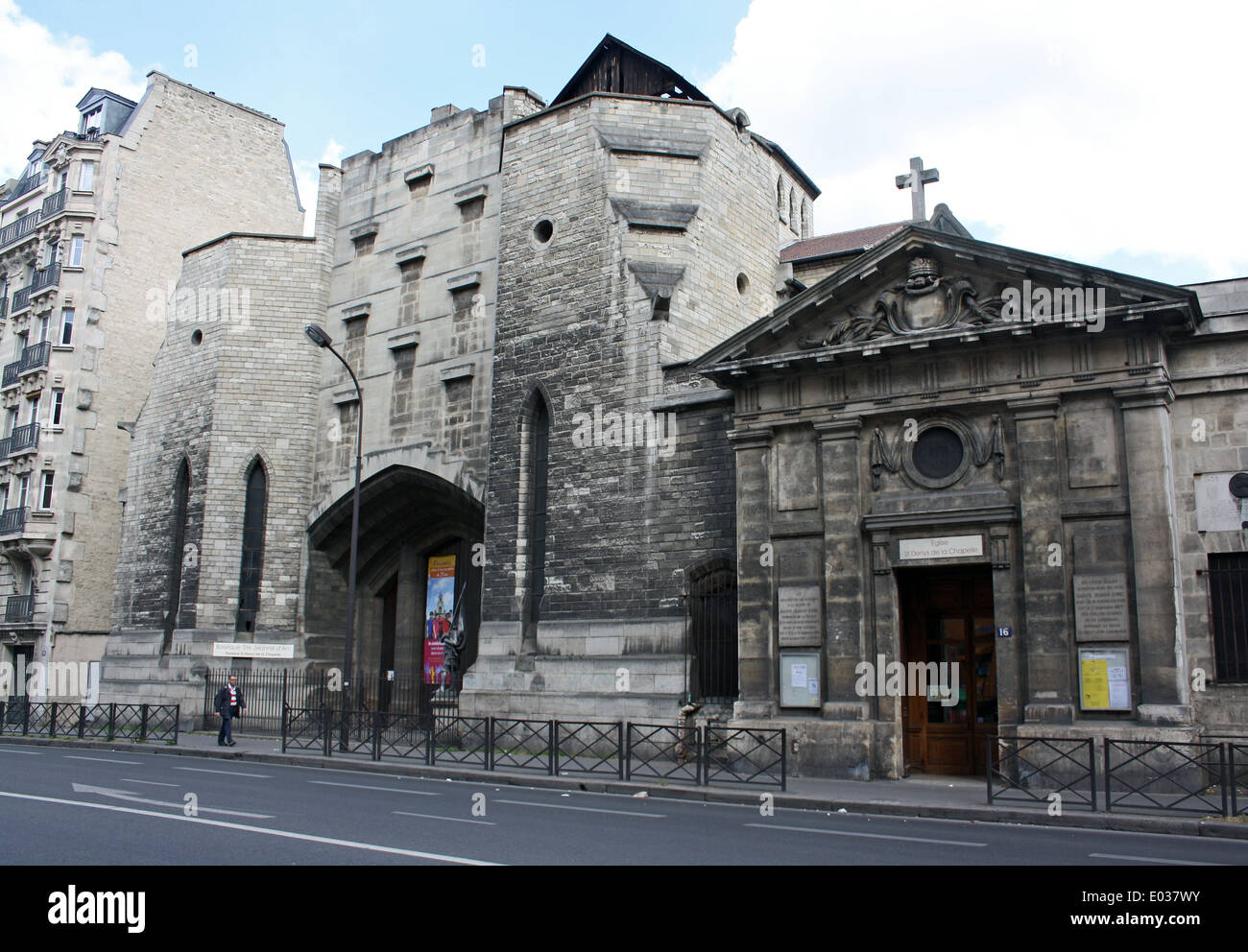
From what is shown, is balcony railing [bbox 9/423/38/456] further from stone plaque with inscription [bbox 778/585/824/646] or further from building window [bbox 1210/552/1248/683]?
building window [bbox 1210/552/1248/683]

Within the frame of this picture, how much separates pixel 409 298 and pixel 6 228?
21.8m

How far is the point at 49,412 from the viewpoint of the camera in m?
36.2

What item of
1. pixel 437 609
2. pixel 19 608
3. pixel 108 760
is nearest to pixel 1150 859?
pixel 108 760

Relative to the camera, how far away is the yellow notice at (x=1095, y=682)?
1526 cm

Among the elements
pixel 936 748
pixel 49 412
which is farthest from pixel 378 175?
pixel 936 748

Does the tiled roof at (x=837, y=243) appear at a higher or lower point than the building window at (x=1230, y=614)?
higher

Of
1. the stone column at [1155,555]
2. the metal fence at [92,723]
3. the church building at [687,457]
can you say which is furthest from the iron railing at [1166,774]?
the metal fence at [92,723]

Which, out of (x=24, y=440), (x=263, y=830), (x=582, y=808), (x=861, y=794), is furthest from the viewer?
(x=24, y=440)

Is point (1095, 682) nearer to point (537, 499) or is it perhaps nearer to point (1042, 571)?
point (1042, 571)

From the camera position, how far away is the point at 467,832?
978cm

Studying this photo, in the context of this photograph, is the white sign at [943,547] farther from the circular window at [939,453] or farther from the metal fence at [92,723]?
the metal fence at [92,723]

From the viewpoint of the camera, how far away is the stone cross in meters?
20.3

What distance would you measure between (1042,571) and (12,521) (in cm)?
3289

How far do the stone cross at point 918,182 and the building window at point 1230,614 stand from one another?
8048mm
